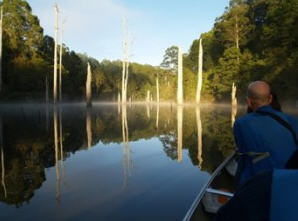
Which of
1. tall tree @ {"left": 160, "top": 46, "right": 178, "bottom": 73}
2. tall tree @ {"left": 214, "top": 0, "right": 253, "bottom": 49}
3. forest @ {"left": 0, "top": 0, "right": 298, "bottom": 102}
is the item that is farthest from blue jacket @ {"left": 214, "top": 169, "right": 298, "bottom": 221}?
tall tree @ {"left": 160, "top": 46, "right": 178, "bottom": 73}

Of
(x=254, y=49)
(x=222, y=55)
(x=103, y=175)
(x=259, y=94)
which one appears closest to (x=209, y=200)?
(x=259, y=94)

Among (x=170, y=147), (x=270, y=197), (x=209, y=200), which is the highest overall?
(x=270, y=197)

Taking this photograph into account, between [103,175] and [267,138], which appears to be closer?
[267,138]

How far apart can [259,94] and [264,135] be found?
12.7 inches

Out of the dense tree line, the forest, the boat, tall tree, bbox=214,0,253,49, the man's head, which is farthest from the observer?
Result: tall tree, bbox=214,0,253,49

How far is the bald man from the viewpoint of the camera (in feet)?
6.38

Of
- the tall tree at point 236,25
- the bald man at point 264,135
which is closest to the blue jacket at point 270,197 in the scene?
the bald man at point 264,135

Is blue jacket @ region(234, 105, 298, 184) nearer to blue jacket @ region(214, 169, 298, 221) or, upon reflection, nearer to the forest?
blue jacket @ region(214, 169, 298, 221)

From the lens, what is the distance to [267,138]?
195 cm

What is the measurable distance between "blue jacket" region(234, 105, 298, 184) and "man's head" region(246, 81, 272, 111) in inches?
2.6

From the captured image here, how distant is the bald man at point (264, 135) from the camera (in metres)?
1.94

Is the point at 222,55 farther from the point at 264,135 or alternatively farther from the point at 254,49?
the point at 264,135

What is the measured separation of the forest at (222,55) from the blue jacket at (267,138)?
1948 cm

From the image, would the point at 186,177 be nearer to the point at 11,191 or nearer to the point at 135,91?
the point at 11,191
